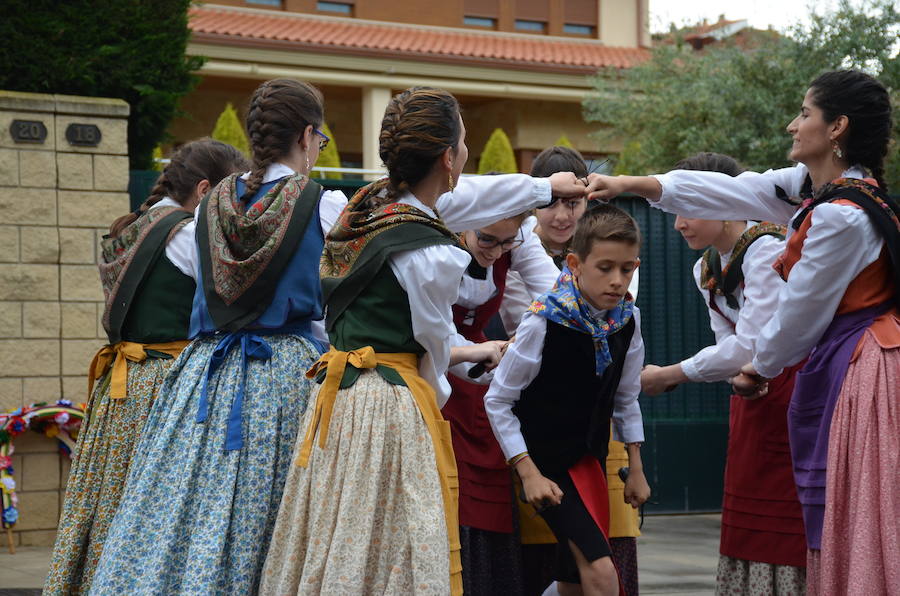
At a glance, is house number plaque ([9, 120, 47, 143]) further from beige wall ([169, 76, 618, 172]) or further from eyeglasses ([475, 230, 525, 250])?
beige wall ([169, 76, 618, 172])

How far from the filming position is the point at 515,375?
4.10 metres

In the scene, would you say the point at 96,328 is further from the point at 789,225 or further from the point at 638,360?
the point at 789,225

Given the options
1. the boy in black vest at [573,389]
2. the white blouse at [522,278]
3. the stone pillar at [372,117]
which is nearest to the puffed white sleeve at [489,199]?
the boy in black vest at [573,389]

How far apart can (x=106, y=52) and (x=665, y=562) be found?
4598 millimetres

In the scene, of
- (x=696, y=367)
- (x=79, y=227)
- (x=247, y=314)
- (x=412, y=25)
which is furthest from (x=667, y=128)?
(x=247, y=314)

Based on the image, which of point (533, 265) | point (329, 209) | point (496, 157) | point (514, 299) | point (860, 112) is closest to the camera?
point (860, 112)

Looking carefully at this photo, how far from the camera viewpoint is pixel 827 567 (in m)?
3.53

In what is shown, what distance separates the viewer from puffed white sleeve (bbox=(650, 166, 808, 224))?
4.16m

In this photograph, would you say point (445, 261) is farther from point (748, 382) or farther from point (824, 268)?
point (748, 382)

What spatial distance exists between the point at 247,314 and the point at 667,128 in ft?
42.5

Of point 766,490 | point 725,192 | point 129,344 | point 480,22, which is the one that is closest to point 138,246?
point 129,344

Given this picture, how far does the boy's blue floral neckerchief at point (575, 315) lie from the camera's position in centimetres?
409

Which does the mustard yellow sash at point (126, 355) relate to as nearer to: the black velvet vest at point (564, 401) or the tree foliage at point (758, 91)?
the black velvet vest at point (564, 401)

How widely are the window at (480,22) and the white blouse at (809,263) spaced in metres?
17.0
